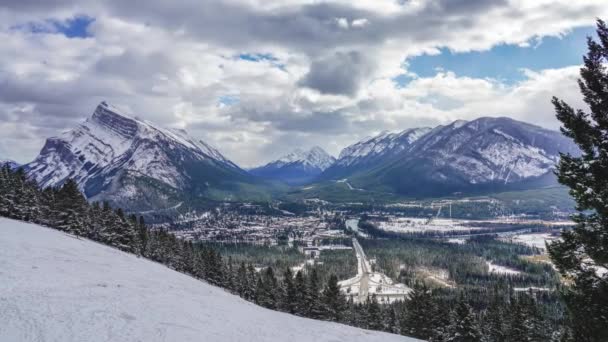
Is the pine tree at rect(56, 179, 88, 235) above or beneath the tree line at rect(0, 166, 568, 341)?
above

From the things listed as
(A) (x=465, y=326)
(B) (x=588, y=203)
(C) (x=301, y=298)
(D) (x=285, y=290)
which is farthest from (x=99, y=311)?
(D) (x=285, y=290)

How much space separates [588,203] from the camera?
1623 cm

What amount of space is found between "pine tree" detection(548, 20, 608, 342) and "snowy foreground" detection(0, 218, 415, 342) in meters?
19.7

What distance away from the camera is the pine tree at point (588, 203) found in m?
15.9

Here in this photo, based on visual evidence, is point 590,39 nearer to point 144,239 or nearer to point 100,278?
point 100,278

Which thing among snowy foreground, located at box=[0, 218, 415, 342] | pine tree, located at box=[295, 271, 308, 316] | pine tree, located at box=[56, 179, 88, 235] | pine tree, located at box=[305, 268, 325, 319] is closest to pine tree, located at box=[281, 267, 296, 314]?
pine tree, located at box=[295, 271, 308, 316]

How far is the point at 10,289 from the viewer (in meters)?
24.1

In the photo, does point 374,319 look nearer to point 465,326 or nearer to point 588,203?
point 465,326

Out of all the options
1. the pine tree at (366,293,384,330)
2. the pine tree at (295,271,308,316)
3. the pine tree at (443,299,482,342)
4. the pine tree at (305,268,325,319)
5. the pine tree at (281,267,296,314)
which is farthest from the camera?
the pine tree at (281,267,296,314)

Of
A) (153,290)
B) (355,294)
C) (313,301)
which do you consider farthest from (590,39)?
(355,294)

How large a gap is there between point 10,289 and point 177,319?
10.2 meters

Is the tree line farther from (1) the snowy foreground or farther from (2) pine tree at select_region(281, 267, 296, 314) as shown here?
(1) the snowy foreground

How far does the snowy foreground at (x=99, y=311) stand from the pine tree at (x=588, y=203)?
1971cm

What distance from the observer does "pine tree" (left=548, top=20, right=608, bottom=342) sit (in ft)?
52.3
